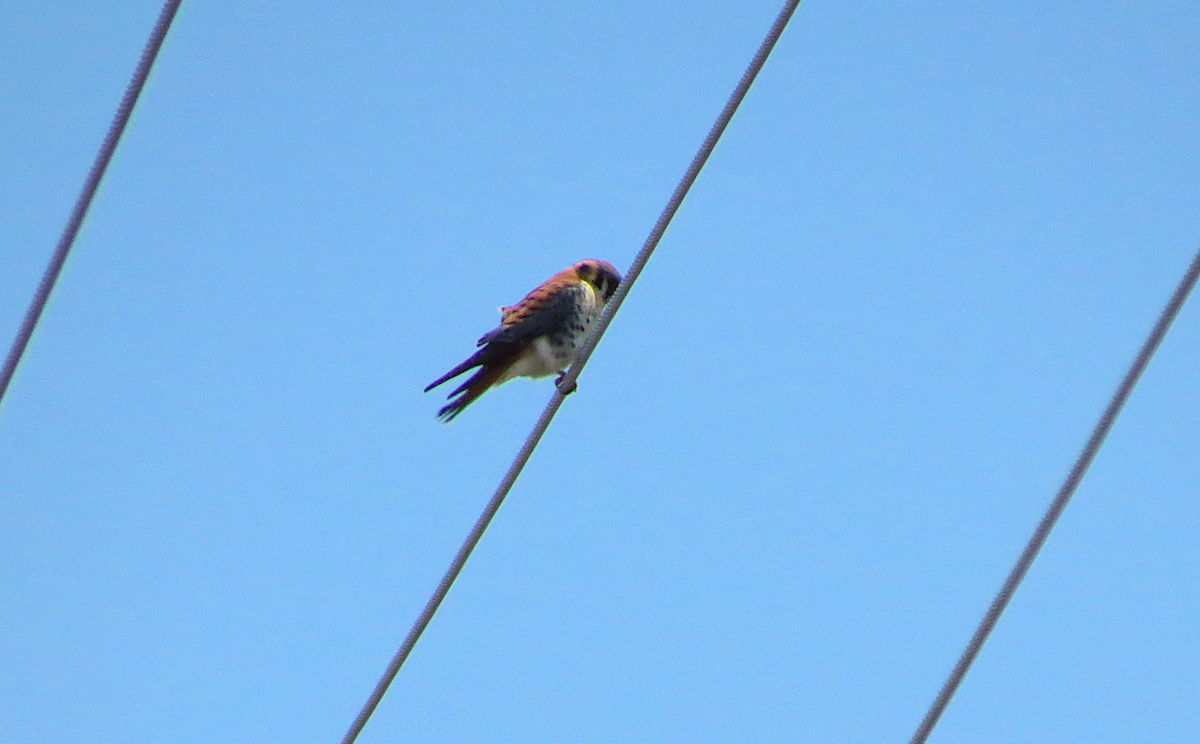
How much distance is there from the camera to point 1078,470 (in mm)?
2924

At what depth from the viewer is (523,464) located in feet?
11.1

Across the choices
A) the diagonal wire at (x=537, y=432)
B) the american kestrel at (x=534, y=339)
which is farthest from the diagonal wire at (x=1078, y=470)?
the american kestrel at (x=534, y=339)

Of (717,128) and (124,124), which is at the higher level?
(717,128)

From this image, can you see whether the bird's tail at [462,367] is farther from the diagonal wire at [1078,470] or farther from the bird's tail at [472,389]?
the diagonal wire at [1078,470]

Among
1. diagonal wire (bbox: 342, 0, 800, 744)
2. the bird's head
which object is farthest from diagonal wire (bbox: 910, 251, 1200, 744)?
the bird's head

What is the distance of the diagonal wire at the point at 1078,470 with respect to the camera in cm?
290

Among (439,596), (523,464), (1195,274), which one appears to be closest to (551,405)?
(523,464)

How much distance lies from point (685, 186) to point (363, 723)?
5.37ft

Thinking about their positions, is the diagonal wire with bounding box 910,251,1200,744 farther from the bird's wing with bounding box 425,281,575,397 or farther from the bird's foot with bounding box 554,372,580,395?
the bird's wing with bounding box 425,281,575,397

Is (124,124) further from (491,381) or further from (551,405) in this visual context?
(491,381)

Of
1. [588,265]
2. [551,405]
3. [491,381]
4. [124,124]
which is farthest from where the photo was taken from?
[588,265]

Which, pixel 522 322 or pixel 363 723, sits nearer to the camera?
pixel 363 723

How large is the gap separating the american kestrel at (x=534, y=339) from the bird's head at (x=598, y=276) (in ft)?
0.98

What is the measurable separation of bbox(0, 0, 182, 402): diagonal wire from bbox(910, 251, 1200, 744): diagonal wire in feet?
7.22
